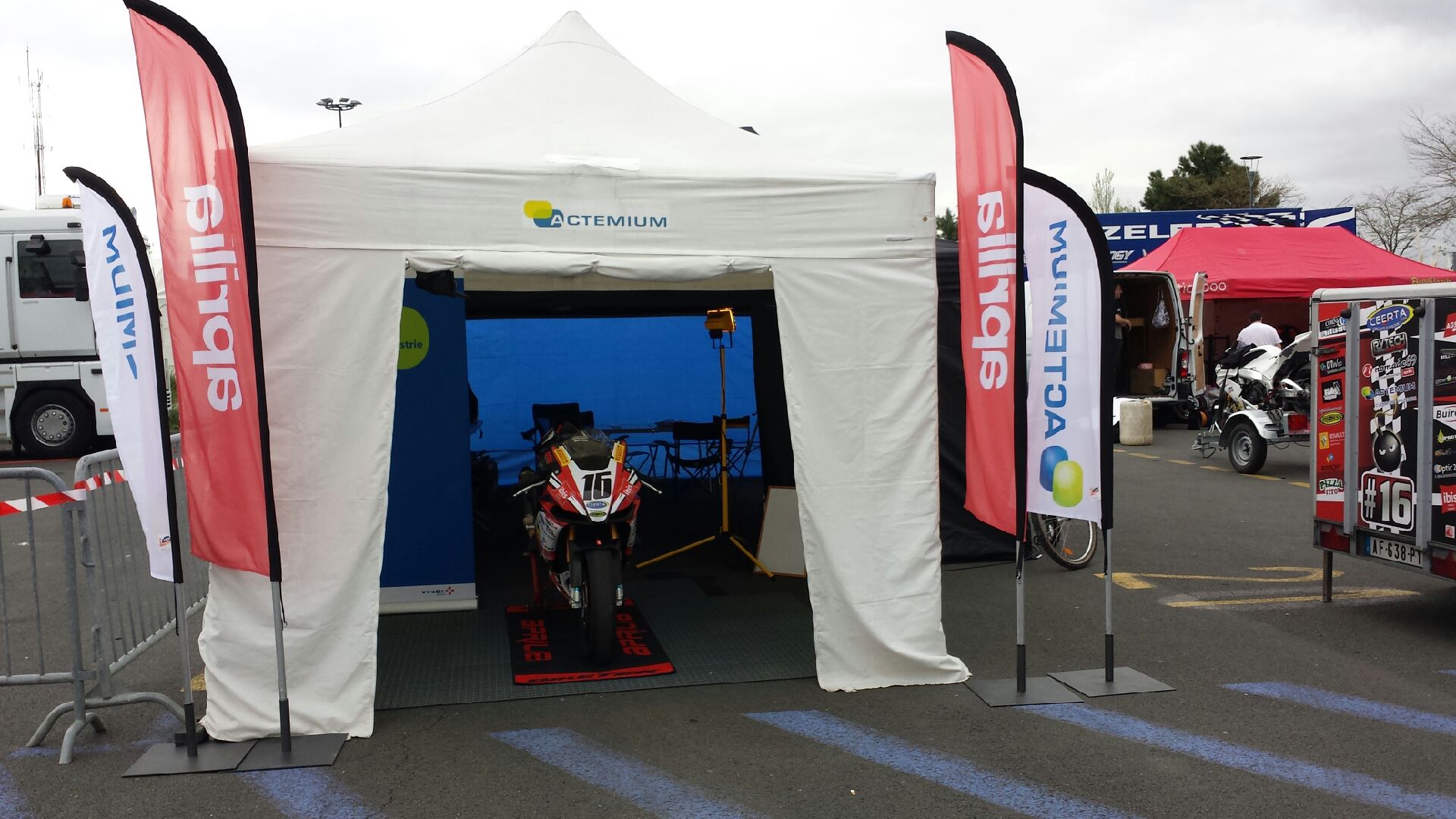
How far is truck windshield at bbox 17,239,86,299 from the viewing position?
1402 cm

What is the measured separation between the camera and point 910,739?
4.34 metres

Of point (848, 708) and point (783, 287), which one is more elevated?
point (783, 287)

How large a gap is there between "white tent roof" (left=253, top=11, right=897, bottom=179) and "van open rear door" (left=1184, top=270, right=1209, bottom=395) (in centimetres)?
1282

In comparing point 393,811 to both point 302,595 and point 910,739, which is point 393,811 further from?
point 910,739

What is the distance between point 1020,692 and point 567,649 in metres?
2.32

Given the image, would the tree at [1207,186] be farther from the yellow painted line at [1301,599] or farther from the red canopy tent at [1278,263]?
the yellow painted line at [1301,599]

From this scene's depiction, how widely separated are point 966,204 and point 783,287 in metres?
0.93

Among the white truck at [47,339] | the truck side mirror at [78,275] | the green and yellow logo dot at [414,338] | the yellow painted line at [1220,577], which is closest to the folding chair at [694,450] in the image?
the green and yellow logo dot at [414,338]

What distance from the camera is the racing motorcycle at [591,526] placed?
5.23 meters

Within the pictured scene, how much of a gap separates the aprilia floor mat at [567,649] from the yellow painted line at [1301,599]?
3264mm

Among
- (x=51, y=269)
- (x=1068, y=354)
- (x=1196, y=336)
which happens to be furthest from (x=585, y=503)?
(x=1196, y=336)

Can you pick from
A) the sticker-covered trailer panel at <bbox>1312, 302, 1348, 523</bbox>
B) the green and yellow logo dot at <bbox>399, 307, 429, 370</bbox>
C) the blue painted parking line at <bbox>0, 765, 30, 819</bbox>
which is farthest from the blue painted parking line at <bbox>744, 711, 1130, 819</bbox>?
the sticker-covered trailer panel at <bbox>1312, 302, 1348, 523</bbox>

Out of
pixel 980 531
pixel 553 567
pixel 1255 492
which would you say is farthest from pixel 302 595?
pixel 1255 492

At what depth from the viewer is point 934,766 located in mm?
4066
